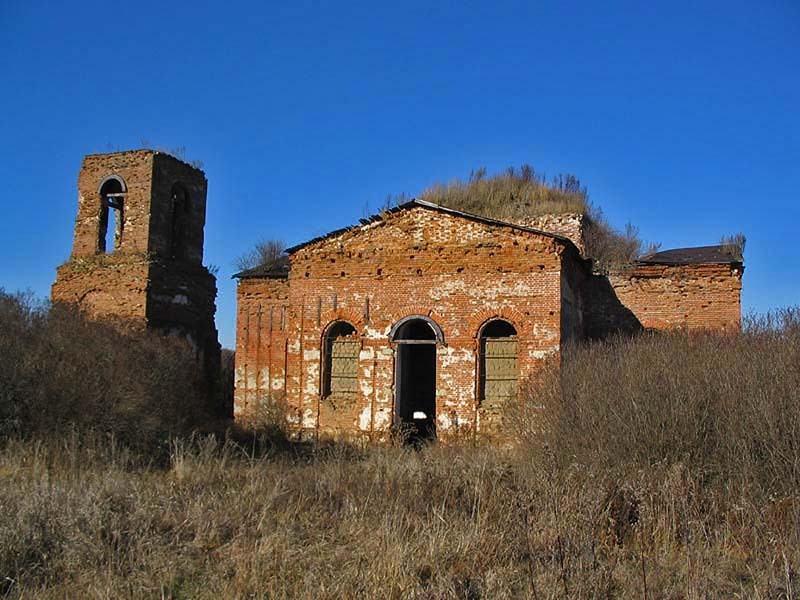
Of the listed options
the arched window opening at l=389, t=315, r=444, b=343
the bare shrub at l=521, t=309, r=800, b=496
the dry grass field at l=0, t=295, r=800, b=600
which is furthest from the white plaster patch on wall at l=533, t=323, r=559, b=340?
the bare shrub at l=521, t=309, r=800, b=496

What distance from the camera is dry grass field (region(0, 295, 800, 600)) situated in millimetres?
5961

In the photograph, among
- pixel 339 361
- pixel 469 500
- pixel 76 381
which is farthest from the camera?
pixel 339 361

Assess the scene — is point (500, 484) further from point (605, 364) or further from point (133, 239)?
point (133, 239)

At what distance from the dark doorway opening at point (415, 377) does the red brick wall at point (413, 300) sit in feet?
0.79

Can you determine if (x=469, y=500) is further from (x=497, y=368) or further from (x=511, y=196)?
(x=511, y=196)

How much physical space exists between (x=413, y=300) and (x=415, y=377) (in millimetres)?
3245

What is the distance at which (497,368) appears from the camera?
1550 cm

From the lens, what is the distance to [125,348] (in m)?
14.8

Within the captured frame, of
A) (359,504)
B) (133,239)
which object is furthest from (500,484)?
(133,239)

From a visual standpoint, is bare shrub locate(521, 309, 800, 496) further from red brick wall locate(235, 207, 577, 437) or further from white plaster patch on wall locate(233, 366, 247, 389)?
white plaster patch on wall locate(233, 366, 247, 389)

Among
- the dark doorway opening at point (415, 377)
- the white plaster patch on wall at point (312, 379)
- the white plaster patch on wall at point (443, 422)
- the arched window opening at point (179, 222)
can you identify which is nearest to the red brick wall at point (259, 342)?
the white plaster patch on wall at point (312, 379)

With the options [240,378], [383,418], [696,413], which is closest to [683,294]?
[383,418]

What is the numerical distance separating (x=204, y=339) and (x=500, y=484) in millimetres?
13824

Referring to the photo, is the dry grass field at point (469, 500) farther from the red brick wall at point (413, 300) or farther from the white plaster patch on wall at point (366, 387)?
the white plaster patch on wall at point (366, 387)
